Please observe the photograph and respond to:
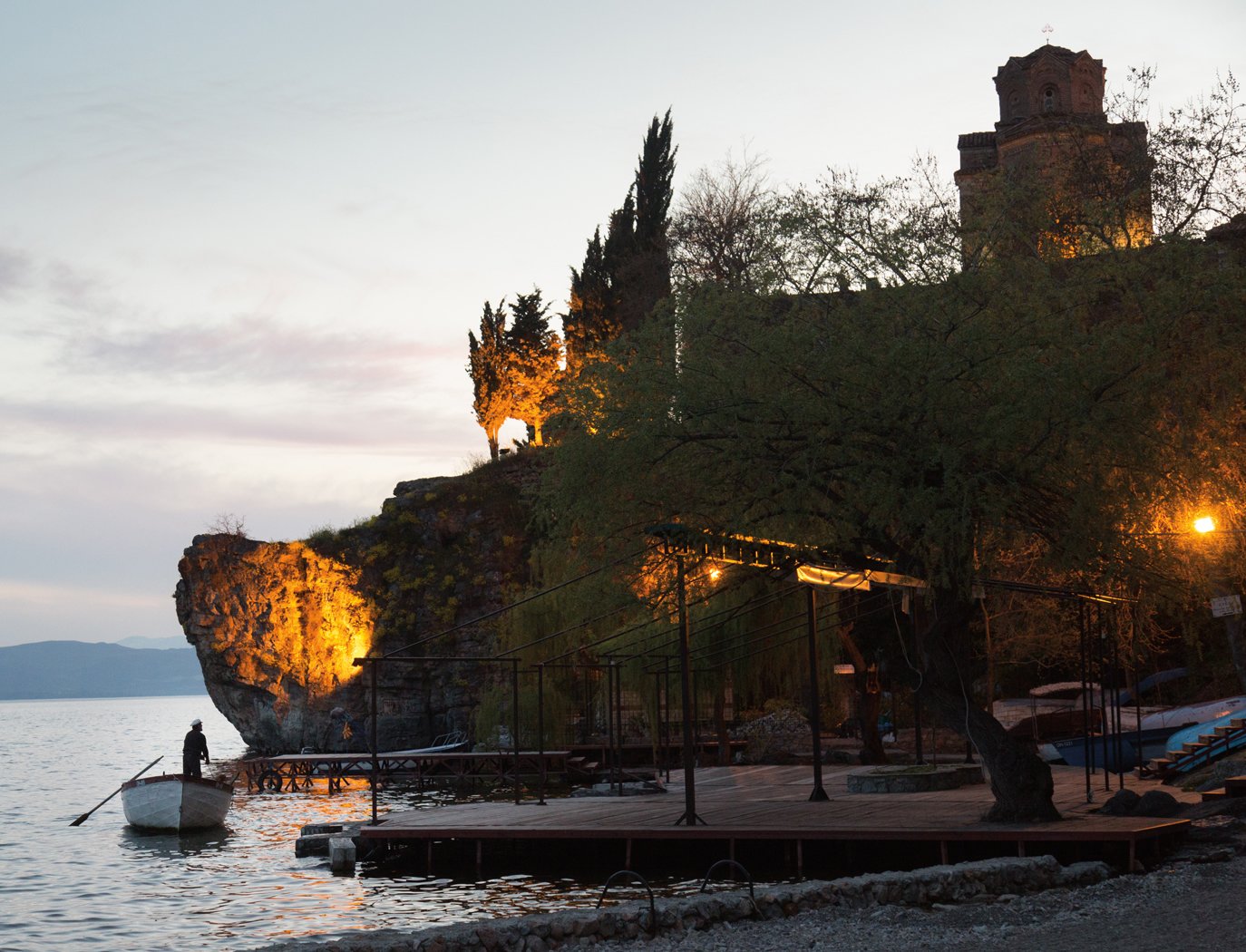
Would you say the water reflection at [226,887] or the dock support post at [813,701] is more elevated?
the dock support post at [813,701]

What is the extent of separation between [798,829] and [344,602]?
154 ft

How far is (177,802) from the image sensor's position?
31219 millimetres

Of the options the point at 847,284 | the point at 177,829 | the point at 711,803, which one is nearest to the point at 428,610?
the point at 177,829

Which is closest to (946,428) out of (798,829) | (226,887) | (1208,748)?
(798,829)

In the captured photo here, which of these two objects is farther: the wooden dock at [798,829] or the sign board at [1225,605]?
the sign board at [1225,605]

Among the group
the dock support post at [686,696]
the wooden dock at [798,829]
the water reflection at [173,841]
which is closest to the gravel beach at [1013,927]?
the wooden dock at [798,829]

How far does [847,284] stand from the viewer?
735 inches

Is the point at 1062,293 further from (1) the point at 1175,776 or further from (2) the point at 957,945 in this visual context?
(1) the point at 1175,776

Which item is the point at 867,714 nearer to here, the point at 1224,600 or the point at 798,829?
the point at 1224,600

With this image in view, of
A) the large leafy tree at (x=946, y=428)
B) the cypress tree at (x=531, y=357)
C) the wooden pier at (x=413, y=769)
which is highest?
the cypress tree at (x=531, y=357)

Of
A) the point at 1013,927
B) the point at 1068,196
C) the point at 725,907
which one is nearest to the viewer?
the point at 1013,927

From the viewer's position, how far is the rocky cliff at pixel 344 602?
6081 centimetres

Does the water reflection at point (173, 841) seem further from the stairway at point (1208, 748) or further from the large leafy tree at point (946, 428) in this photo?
the stairway at point (1208, 748)

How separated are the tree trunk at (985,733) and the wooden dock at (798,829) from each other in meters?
0.45
